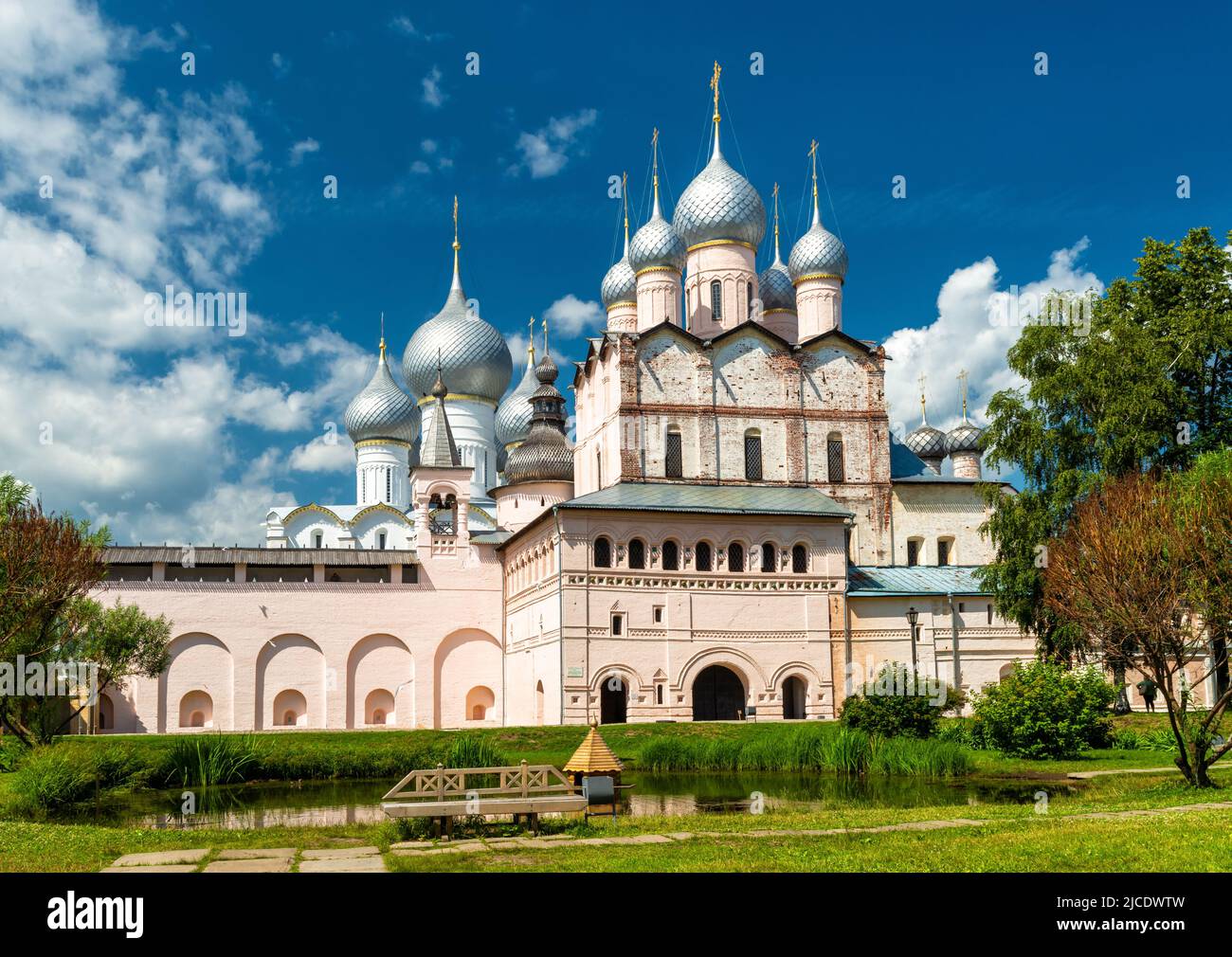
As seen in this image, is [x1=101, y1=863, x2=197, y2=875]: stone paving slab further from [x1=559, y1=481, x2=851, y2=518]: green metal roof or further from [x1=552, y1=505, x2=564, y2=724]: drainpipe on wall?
[x1=559, y1=481, x2=851, y2=518]: green metal roof

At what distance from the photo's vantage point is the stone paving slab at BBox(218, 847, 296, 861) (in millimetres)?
10009

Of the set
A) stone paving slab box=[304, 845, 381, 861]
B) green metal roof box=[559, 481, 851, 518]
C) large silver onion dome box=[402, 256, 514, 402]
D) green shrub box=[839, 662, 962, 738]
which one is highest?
large silver onion dome box=[402, 256, 514, 402]

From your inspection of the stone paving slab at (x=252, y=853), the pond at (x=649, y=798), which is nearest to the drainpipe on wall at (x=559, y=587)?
the pond at (x=649, y=798)

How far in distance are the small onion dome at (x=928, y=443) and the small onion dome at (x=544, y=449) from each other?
12.7m

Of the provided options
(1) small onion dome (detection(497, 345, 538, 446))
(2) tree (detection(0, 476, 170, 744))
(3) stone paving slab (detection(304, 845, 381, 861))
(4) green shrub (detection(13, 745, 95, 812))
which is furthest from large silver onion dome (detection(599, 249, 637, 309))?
(3) stone paving slab (detection(304, 845, 381, 861))

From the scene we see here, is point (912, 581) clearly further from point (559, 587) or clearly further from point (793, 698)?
point (559, 587)

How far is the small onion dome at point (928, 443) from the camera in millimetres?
44312

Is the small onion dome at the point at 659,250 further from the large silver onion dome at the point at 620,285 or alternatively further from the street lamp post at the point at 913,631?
the street lamp post at the point at 913,631

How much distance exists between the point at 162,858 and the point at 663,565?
24405 millimetres

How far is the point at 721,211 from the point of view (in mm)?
40469

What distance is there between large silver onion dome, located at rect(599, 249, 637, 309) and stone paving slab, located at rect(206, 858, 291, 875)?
121 ft

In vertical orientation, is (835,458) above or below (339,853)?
above

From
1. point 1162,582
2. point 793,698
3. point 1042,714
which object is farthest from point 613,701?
point 1162,582

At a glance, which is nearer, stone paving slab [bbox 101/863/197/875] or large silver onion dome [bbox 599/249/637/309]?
stone paving slab [bbox 101/863/197/875]
